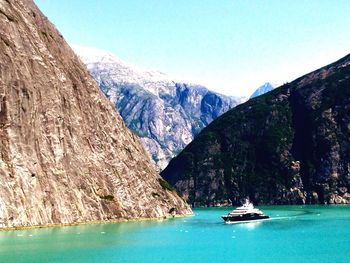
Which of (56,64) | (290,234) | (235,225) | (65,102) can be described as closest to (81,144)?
(65,102)

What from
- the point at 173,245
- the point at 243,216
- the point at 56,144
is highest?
the point at 56,144

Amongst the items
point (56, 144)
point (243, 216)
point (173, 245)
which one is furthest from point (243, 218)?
point (173, 245)

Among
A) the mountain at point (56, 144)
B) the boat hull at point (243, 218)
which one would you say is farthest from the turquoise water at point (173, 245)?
the boat hull at point (243, 218)

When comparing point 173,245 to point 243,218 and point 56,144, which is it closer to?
point 56,144

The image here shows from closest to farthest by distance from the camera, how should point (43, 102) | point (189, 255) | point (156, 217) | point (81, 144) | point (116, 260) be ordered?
point (116, 260) → point (189, 255) → point (43, 102) → point (81, 144) → point (156, 217)

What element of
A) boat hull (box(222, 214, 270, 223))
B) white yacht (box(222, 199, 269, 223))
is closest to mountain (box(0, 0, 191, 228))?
boat hull (box(222, 214, 270, 223))

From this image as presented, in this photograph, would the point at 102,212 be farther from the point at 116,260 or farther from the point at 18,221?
the point at 116,260
